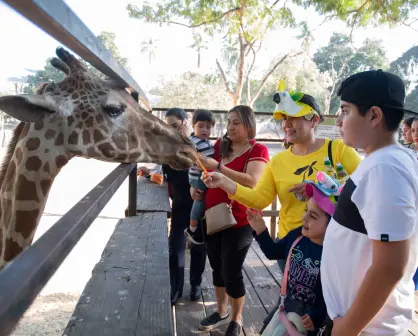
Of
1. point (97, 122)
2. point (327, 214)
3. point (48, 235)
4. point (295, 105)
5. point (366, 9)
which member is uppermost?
point (366, 9)

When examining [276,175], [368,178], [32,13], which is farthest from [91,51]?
[276,175]

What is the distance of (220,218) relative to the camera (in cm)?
290

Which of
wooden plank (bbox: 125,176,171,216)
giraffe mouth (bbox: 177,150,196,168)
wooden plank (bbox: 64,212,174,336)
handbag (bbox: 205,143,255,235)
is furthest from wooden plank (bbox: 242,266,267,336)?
giraffe mouth (bbox: 177,150,196,168)

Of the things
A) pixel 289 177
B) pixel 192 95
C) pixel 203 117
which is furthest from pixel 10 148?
pixel 192 95

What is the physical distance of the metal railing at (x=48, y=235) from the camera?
68 cm

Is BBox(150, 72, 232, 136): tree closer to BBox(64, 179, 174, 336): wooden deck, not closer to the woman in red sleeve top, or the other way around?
the woman in red sleeve top

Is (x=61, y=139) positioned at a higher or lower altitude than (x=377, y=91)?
lower

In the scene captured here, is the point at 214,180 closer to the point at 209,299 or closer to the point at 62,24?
the point at 62,24

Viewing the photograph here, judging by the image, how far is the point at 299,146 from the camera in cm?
247

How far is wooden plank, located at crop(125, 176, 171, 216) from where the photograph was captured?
3.49 meters

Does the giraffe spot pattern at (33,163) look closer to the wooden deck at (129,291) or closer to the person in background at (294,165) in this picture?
the wooden deck at (129,291)

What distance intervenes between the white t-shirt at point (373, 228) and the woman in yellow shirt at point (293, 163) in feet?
2.78

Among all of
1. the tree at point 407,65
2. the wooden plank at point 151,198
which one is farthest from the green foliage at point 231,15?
the tree at point 407,65

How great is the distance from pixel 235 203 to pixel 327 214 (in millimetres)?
1244
